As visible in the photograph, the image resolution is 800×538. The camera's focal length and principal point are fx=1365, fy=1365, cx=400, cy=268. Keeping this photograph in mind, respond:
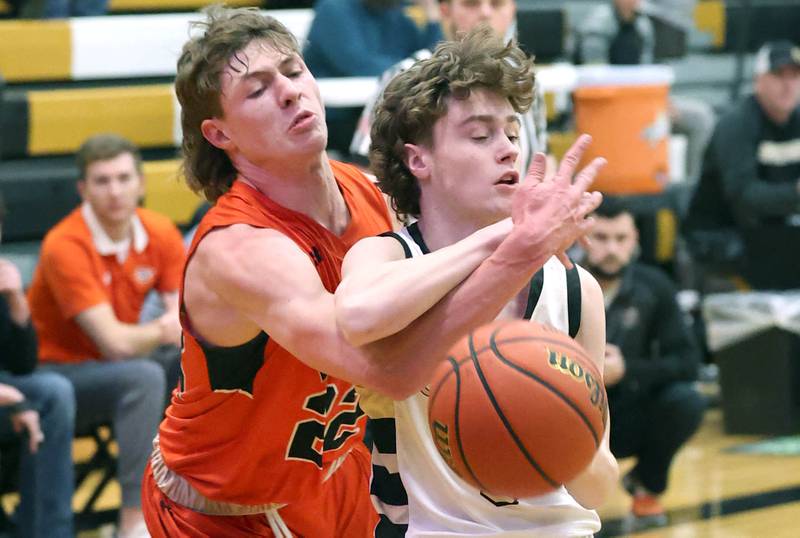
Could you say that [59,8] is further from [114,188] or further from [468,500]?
[468,500]

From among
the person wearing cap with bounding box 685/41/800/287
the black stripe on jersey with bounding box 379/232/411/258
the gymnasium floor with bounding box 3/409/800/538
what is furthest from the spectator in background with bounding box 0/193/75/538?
the person wearing cap with bounding box 685/41/800/287

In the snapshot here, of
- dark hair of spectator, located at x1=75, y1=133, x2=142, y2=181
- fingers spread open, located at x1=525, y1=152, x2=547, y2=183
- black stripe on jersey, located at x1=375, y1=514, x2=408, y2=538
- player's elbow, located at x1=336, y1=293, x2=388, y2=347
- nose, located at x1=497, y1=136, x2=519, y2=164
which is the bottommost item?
dark hair of spectator, located at x1=75, y1=133, x2=142, y2=181

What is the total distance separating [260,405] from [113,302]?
2.88 metres

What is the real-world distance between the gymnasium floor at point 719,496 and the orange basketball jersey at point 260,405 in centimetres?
282

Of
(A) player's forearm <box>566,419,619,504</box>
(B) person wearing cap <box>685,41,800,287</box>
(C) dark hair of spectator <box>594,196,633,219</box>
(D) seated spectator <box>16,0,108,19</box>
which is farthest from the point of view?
(B) person wearing cap <box>685,41,800,287</box>

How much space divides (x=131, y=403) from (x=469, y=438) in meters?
3.26

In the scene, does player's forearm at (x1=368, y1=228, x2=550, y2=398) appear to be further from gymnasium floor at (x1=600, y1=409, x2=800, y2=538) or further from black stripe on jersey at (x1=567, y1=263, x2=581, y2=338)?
gymnasium floor at (x1=600, y1=409, x2=800, y2=538)

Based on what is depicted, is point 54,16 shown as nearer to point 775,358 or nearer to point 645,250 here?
point 645,250

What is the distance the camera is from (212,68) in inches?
118

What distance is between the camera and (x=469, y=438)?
234 centimetres

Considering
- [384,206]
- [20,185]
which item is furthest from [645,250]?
[384,206]

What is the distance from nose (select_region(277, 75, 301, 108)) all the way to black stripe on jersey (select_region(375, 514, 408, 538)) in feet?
2.97

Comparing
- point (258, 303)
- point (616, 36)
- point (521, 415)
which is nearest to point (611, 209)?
point (616, 36)

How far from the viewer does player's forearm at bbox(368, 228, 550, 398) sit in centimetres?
242
